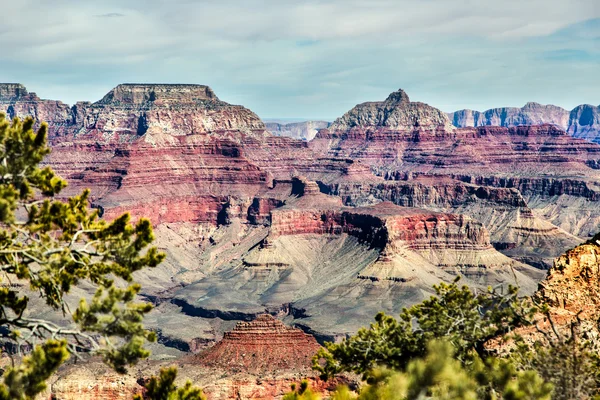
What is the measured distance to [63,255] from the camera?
3011 centimetres

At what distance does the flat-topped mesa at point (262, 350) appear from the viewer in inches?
2913

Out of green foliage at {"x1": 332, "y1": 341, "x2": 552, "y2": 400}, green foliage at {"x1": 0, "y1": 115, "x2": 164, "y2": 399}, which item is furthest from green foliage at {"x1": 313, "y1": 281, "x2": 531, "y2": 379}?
green foliage at {"x1": 0, "y1": 115, "x2": 164, "y2": 399}

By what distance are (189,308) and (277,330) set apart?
85465mm

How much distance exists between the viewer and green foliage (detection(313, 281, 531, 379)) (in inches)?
1553

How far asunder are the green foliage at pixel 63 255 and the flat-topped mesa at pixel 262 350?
42379 millimetres

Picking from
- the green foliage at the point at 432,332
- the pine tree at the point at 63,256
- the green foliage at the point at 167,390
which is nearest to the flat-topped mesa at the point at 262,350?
the green foliage at the point at 432,332

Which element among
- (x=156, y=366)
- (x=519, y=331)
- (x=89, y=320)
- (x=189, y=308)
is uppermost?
(x=89, y=320)

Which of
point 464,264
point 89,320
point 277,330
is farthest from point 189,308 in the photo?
point 89,320

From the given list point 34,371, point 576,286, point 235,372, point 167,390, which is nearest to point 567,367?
point 576,286

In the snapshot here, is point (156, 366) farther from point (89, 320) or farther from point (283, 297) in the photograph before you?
Result: point (283, 297)

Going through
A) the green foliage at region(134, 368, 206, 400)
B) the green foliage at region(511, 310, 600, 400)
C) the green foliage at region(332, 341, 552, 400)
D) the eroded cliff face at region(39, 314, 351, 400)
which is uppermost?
the green foliage at region(332, 341, 552, 400)

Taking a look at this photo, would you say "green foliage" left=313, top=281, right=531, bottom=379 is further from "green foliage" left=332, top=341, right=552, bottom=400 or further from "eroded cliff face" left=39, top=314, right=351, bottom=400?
"eroded cliff face" left=39, top=314, right=351, bottom=400

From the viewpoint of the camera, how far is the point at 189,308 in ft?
529

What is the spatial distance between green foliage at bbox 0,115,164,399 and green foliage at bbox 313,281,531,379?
40.7ft
